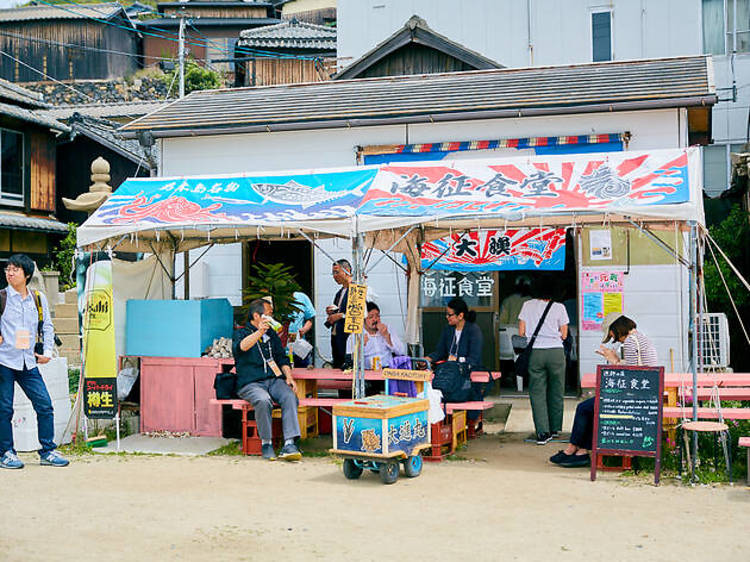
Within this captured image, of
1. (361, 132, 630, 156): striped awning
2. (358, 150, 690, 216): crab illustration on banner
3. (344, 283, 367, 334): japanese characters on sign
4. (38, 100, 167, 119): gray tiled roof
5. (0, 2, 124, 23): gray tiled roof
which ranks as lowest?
(344, 283, 367, 334): japanese characters on sign

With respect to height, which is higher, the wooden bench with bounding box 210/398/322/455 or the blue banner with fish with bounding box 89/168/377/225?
the blue banner with fish with bounding box 89/168/377/225

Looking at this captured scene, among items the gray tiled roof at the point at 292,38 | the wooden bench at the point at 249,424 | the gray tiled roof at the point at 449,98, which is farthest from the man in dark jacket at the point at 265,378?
the gray tiled roof at the point at 292,38

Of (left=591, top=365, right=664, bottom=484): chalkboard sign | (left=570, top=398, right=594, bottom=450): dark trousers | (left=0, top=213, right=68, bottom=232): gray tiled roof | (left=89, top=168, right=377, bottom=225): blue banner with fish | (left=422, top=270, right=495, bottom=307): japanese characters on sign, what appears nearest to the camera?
(left=591, top=365, right=664, bottom=484): chalkboard sign

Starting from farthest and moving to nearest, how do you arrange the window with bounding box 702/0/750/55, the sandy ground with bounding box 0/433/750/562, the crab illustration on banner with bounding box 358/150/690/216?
the window with bounding box 702/0/750/55 < the crab illustration on banner with bounding box 358/150/690/216 < the sandy ground with bounding box 0/433/750/562

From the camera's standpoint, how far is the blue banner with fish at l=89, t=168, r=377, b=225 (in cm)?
828

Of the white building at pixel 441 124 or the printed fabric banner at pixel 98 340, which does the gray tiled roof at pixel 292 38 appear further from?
the printed fabric banner at pixel 98 340

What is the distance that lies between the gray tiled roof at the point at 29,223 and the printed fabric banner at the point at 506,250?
1383cm

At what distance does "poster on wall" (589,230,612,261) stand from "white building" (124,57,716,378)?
1.36 ft

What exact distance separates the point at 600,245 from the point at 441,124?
9.24 feet

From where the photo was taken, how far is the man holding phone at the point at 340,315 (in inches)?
379

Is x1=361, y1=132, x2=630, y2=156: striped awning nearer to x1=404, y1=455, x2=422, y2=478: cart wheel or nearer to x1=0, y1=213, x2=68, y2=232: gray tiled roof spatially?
x1=404, y1=455, x2=422, y2=478: cart wheel

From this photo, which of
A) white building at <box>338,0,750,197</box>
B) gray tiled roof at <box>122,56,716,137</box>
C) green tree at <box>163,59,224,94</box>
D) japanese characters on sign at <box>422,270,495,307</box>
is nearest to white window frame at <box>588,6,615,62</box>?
white building at <box>338,0,750,197</box>

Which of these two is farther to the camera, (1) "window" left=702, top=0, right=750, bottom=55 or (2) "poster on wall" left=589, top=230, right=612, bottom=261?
(1) "window" left=702, top=0, right=750, bottom=55

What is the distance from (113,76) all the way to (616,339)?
33.2m
